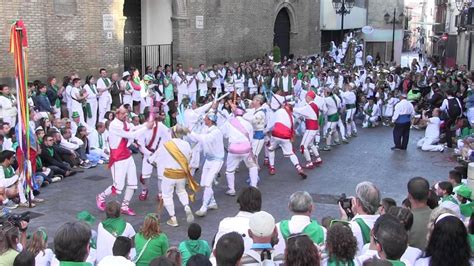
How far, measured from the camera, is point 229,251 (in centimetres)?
438

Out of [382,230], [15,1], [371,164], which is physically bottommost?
[371,164]

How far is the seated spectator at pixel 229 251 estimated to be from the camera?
14.3 feet

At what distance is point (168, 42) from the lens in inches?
983

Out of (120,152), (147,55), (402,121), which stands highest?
(147,55)

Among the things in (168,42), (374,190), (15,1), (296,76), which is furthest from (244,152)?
(168,42)

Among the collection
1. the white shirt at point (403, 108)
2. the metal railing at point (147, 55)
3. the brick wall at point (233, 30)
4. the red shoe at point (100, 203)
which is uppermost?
the brick wall at point (233, 30)

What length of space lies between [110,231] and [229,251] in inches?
108

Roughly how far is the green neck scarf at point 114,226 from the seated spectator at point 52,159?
6.46 metres

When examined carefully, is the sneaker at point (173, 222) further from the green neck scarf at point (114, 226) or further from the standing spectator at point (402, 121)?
the standing spectator at point (402, 121)

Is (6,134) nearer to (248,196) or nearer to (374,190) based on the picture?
(248,196)

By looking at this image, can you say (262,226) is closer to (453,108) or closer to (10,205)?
(10,205)

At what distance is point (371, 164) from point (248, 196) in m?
→ 9.47

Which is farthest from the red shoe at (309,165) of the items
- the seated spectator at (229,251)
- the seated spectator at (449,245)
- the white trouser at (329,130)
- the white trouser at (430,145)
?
the seated spectator at (229,251)

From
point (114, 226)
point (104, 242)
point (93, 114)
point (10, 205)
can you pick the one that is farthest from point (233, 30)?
point (104, 242)
